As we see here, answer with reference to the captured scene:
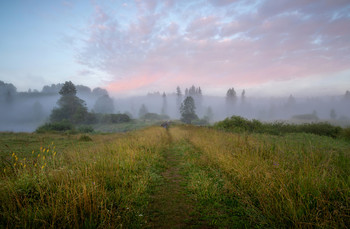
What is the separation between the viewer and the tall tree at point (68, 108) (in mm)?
58625

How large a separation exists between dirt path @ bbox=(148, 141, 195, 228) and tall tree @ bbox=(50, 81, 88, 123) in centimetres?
6757

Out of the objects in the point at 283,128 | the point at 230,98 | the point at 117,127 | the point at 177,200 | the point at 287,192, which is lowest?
the point at 117,127

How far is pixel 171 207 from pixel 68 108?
74.2 m

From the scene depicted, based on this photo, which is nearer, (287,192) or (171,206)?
(287,192)

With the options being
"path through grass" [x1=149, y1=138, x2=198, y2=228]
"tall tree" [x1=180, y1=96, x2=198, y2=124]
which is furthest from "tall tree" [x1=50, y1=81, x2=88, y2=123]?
"path through grass" [x1=149, y1=138, x2=198, y2=228]

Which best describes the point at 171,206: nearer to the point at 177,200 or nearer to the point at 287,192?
the point at 177,200

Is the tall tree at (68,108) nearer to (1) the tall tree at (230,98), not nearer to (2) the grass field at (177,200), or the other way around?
(2) the grass field at (177,200)

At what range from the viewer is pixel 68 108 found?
60406 mm

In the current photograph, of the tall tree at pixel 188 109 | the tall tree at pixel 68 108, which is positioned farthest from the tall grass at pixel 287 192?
the tall tree at pixel 68 108

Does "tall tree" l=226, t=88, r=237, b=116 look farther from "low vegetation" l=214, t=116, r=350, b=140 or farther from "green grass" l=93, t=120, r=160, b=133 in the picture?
"low vegetation" l=214, t=116, r=350, b=140

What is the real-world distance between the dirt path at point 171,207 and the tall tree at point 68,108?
67.6 m

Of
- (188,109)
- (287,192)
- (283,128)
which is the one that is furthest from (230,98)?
(287,192)

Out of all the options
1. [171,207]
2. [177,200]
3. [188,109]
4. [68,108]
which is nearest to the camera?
[171,207]

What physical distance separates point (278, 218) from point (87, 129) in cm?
4489
